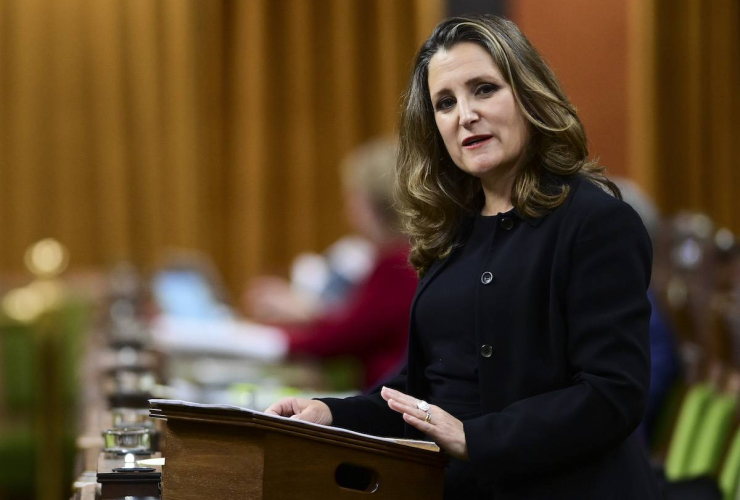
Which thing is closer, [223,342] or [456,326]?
Answer: [456,326]

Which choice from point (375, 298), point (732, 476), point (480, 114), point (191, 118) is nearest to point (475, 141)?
point (480, 114)

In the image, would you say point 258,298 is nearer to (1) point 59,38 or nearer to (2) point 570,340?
(1) point 59,38

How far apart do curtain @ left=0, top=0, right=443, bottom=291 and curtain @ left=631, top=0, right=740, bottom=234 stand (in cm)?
184

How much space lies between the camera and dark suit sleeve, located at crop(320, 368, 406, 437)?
2281 mm

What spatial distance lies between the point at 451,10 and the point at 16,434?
5.50 m

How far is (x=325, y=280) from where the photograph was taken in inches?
324

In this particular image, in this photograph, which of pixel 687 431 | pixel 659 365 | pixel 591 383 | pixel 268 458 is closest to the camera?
pixel 268 458

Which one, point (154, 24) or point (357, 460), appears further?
point (154, 24)

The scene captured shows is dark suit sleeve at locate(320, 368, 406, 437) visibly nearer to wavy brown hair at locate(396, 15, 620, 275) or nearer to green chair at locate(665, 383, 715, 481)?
wavy brown hair at locate(396, 15, 620, 275)

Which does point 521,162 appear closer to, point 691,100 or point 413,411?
point 413,411

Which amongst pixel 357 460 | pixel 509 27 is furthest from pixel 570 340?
pixel 509 27

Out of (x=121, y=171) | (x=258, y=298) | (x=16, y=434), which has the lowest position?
(x=16, y=434)

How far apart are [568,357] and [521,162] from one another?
16.5 inches

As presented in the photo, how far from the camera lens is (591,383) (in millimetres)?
1905
